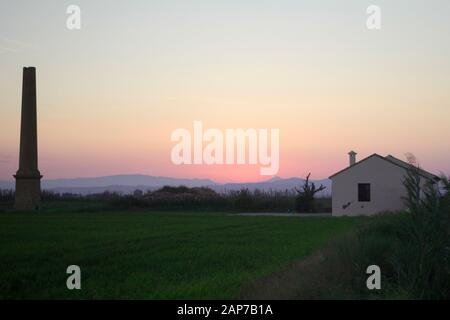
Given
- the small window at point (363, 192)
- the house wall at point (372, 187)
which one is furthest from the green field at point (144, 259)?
the small window at point (363, 192)

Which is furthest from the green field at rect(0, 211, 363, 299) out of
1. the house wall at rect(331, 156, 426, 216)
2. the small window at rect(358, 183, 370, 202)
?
the small window at rect(358, 183, 370, 202)

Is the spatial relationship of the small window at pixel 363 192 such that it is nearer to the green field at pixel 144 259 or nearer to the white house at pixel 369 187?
the white house at pixel 369 187

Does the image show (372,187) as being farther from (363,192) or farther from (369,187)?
(363,192)

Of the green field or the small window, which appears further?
the small window

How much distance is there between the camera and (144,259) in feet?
59.7

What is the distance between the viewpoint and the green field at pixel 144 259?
12.7 meters

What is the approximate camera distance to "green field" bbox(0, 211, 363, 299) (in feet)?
41.5

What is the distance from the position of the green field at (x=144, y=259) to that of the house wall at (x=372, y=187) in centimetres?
1730

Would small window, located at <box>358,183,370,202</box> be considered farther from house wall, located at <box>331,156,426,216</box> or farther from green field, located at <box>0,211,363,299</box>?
green field, located at <box>0,211,363,299</box>

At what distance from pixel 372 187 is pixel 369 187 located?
32 cm

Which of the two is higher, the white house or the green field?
the white house

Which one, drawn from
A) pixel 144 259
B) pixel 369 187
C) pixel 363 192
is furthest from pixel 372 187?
pixel 144 259

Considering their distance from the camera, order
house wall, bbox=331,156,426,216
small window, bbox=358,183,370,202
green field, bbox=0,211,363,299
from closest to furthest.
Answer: green field, bbox=0,211,363,299 → house wall, bbox=331,156,426,216 → small window, bbox=358,183,370,202
